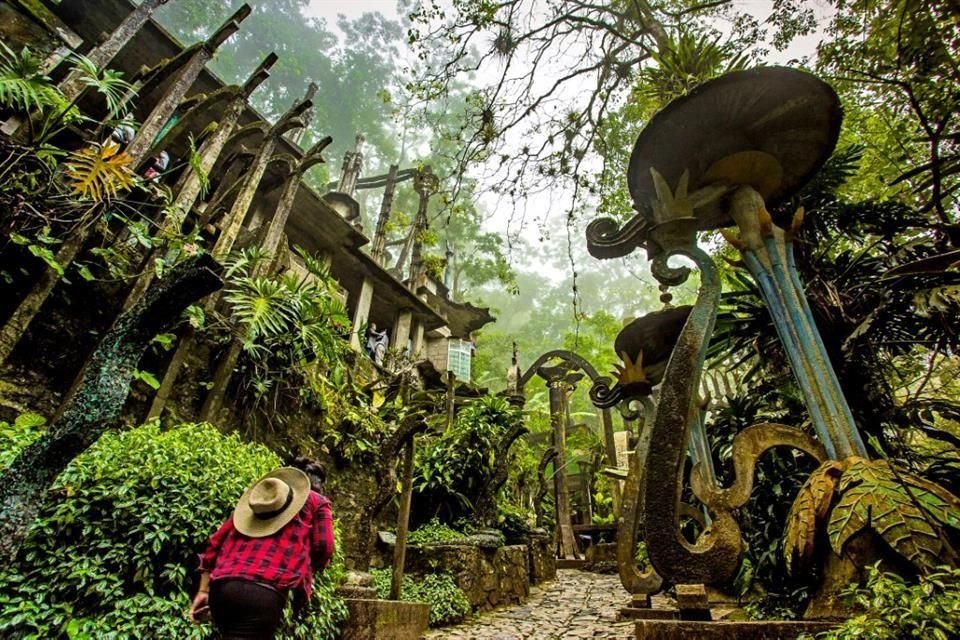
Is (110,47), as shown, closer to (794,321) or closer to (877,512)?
(794,321)

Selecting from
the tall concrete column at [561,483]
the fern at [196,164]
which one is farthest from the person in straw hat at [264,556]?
the tall concrete column at [561,483]

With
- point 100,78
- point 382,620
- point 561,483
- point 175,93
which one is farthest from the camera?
point 561,483

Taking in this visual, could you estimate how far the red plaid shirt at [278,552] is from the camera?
2.42 m

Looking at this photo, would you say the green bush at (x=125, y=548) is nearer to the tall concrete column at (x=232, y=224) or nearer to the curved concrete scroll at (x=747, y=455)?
the tall concrete column at (x=232, y=224)

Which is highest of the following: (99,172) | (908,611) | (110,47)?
(110,47)

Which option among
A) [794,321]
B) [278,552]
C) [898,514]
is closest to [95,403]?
[278,552]

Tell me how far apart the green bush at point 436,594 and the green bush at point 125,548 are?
5.46 feet

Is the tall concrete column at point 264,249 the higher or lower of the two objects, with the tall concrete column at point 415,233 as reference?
lower

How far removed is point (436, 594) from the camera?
17.3 feet

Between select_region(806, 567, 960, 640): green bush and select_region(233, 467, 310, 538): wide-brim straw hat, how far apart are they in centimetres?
261

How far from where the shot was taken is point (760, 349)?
15.6 feet

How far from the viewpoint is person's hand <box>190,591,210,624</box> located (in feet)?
8.45

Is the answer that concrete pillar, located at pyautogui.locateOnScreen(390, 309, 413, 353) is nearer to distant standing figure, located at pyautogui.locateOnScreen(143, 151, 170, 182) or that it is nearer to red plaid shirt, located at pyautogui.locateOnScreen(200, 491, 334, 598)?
distant standing figure, located at pyautogui.locateOnScreen(143, 151, 170, 182)

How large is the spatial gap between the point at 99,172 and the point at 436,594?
19.3 ft
